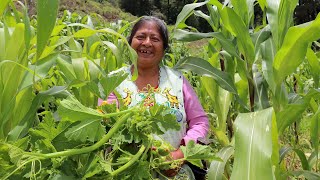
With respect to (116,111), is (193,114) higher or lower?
lower

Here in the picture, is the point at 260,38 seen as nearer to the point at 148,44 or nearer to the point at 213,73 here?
the point at 213,73

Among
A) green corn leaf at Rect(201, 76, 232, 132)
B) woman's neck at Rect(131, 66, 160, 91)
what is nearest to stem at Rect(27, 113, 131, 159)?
woman's neck at Rect(131, 66, 160, 91)

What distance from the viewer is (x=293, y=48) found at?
1.36 m

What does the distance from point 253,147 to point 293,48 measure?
469 mm

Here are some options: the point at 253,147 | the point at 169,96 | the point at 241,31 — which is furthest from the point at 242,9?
the point at 253,147

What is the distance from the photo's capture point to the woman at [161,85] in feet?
5.18

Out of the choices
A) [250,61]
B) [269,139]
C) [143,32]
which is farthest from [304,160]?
[143,32]

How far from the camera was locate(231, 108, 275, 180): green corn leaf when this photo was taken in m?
0.99

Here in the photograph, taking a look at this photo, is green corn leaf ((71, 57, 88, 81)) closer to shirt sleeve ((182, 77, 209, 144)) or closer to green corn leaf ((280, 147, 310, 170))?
shirt sleeve ((182, 77, 209, 144))

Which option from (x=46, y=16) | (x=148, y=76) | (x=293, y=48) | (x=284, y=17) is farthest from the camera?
(x=148, y=76)

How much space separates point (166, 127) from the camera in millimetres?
880

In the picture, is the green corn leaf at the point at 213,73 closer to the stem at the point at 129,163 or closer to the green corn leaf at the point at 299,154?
the green corn leaf at the point at 299,154

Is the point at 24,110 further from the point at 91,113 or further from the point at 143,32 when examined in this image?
the point at 143,32

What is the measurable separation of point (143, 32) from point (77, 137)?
0.91 metres
